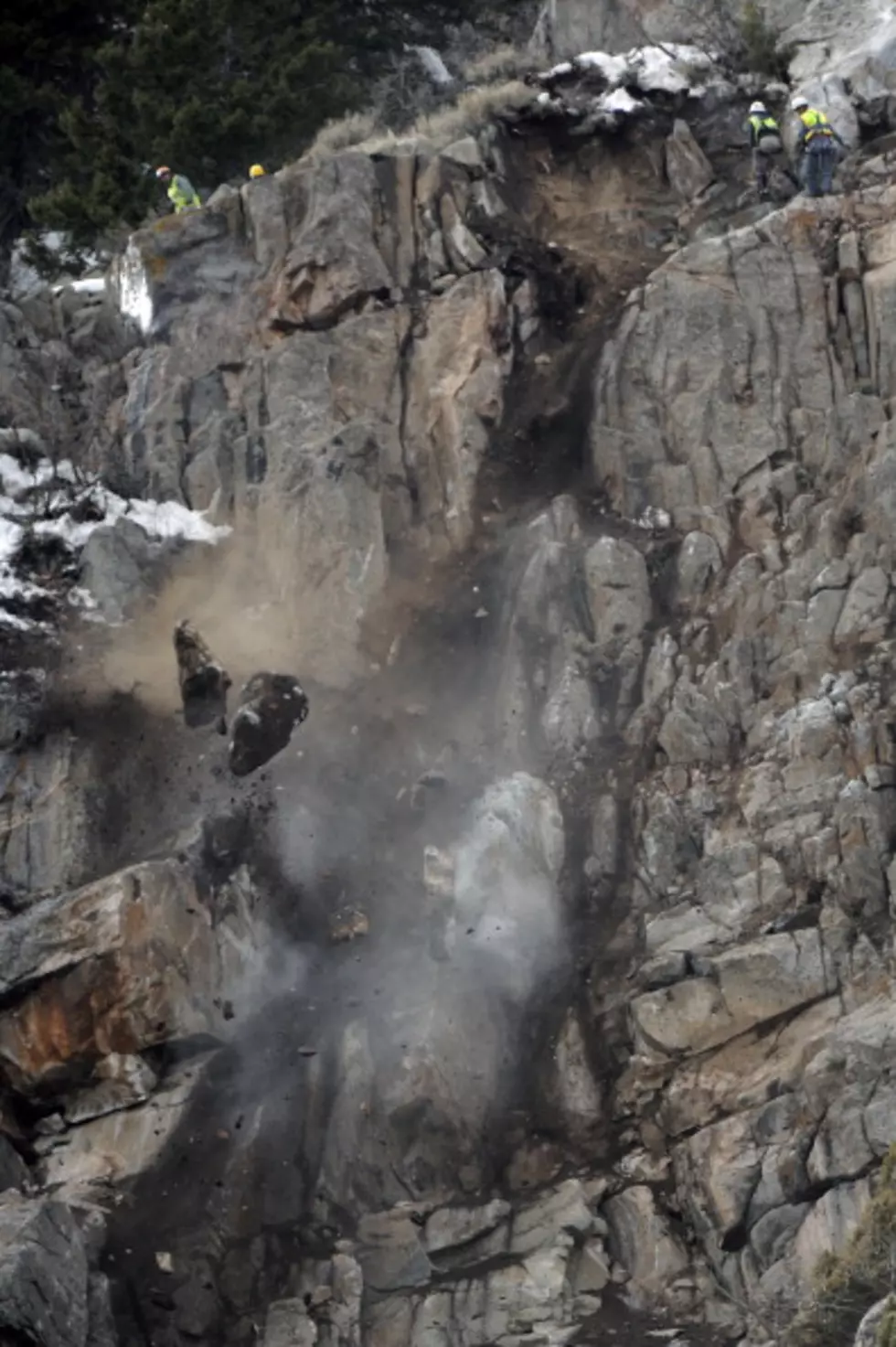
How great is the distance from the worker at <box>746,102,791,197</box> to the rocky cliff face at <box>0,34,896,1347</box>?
0.42 metres

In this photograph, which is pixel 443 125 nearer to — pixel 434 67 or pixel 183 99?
pixel 183 99

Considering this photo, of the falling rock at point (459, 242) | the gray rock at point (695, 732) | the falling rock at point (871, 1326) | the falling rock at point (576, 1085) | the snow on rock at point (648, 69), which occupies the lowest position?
the falling rock at point (871, 1326)

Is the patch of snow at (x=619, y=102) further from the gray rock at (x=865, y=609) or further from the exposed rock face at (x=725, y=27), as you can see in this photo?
the gray rock at (x=865, y=609)

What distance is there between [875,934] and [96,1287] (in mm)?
7533

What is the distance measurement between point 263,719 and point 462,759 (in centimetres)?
226

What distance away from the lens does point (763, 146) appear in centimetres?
2642

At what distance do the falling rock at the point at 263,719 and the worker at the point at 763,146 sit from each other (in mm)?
9385

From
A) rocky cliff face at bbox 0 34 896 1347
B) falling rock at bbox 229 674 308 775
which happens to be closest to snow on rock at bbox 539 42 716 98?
rocky cliff face at bbox 0 34 896 1347

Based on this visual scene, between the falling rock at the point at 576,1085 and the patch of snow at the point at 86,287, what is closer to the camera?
the falling rock at the point at 576,1085

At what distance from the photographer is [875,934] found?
1819cm

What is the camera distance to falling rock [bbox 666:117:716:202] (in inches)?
1069

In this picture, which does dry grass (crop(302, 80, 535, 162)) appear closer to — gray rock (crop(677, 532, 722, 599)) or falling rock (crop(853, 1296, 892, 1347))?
gray rock (crop(677, 532, 722, 599))

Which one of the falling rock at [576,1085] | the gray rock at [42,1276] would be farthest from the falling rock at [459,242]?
the gray rock at [42,1276]

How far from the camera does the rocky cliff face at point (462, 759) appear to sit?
17.9m
